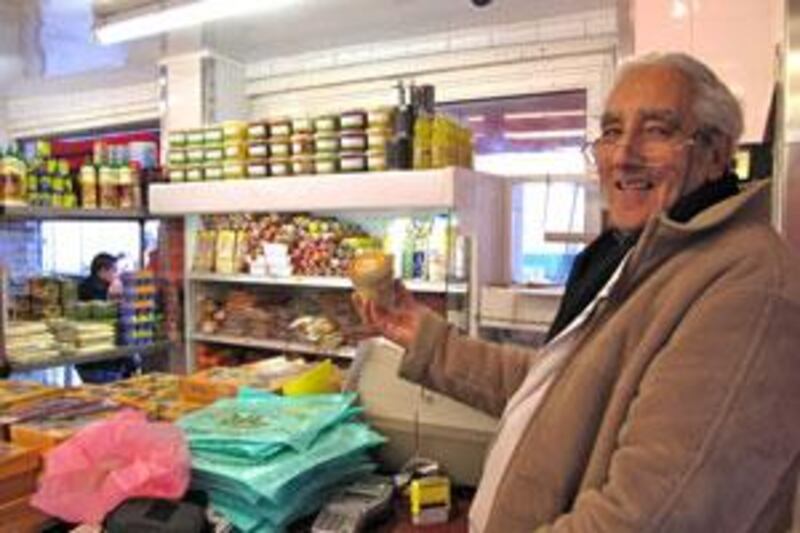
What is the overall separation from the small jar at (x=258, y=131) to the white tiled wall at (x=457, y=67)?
111 cm

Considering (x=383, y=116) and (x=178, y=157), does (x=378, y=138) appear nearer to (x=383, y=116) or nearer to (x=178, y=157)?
(x=383, y=116)

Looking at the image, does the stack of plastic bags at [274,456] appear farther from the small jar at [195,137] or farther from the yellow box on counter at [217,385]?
the small jar at [195,137]

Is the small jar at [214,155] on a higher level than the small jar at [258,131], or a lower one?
Answer: lower

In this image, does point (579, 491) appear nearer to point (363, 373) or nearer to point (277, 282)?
point (363, 373)

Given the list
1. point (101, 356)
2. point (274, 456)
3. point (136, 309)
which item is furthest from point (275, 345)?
point (274, 456)

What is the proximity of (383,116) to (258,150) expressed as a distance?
82cm

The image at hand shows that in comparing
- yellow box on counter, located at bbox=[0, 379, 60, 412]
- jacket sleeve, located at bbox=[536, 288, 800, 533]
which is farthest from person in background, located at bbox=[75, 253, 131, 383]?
jacket sleeve, located at bbox=[536, 288, 800, 533]

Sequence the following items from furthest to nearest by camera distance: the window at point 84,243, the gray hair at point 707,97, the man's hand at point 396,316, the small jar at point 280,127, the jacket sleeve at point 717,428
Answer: the window at point 84,243, the small jar at point 280,127, the man's hand at point 396,316, the gray hair at point 707,97, the jacket sleeve at point 717,428

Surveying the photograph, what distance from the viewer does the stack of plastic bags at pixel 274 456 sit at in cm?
114

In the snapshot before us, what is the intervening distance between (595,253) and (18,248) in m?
3.72

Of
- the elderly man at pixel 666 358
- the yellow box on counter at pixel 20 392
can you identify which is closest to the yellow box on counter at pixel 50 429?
the yellow box on counter at pixel 20 392

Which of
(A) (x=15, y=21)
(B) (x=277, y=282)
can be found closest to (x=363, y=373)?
(B) (x=277, y=282)

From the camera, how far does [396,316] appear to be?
1563mm

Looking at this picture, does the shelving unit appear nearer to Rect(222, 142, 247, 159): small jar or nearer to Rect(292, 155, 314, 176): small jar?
Rect(292, 155, 314, 176): small jar
